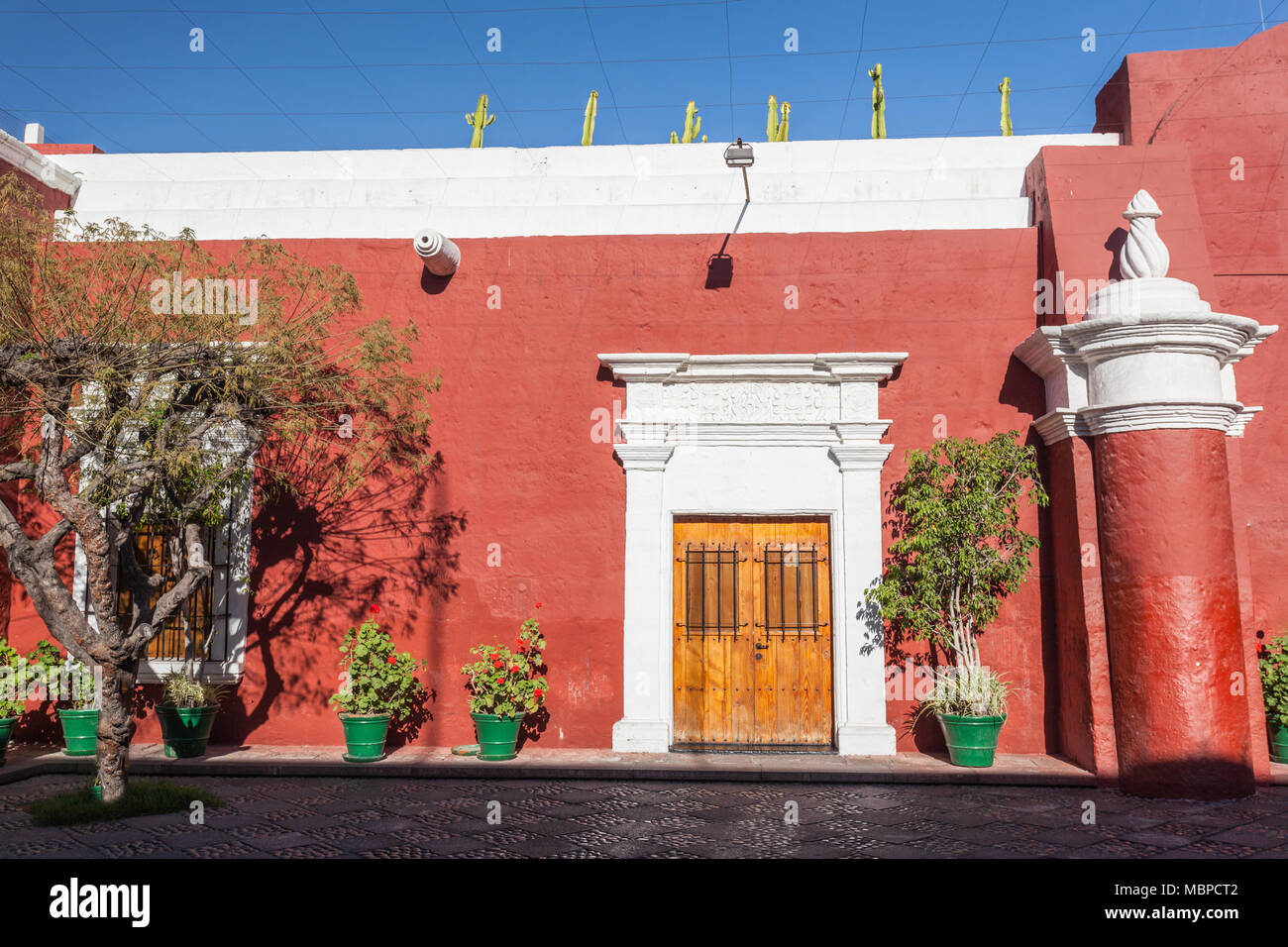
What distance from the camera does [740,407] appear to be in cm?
805

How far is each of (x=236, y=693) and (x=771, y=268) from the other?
564 centimetres

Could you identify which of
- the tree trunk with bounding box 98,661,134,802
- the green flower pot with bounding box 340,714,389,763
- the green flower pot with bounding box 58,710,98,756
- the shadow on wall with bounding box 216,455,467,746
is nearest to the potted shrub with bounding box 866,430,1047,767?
the shadow on wall with bounding box 216,455,467,746

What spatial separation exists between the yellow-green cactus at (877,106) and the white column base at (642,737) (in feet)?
22.2

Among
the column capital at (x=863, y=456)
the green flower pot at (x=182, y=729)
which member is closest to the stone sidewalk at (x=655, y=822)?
the green flower pot at (x=182, y=729)

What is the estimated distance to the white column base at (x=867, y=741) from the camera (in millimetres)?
7516

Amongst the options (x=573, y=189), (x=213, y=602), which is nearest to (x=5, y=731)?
(x=213, y=602)

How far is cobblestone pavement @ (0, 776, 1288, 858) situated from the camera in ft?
16.6

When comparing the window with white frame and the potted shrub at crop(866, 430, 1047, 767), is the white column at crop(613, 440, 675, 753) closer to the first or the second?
the potted shrub at crop(866, 430, 1047, 767)

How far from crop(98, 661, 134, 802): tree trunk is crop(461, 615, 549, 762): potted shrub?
2.43m

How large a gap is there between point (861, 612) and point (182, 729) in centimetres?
529

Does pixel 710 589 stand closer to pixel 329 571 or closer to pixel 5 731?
pixel 329 571

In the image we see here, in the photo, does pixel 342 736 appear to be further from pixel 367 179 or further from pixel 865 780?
pixel 367 179
